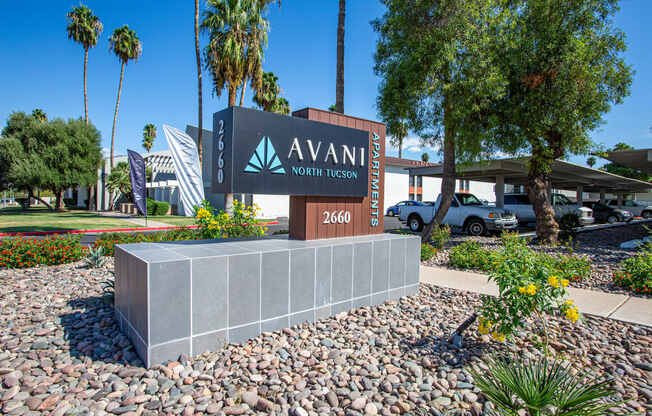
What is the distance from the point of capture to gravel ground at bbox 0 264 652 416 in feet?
9.20

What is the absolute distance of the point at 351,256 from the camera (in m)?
4.98

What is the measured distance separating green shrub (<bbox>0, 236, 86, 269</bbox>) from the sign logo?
5554 millimetres

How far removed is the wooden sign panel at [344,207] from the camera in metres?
5.27

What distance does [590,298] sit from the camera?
5.80 m

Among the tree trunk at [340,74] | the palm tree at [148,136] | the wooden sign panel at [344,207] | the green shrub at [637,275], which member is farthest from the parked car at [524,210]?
the palm tree at [148,136]

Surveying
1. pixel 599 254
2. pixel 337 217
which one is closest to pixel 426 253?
pixel 337 217

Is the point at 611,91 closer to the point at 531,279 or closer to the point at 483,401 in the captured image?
the point at 531,279

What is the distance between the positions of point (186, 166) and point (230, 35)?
6.04 metres

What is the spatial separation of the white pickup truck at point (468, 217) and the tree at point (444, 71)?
2.78 m

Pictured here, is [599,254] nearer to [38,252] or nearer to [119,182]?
[38,252]

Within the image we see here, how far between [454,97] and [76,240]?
10231 millimetres

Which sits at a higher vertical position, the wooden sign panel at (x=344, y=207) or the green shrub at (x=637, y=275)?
the wooden sign panel at (x=344, y=207)

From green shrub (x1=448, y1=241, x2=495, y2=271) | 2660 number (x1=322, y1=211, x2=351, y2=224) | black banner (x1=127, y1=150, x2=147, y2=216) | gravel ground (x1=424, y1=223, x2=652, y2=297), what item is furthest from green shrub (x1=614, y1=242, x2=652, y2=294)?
black banner (x1=127, y1=150, x2=147, y2=216)

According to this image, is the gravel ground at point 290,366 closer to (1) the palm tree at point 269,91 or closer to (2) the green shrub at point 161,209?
(1) the palm tree at point 269,91
